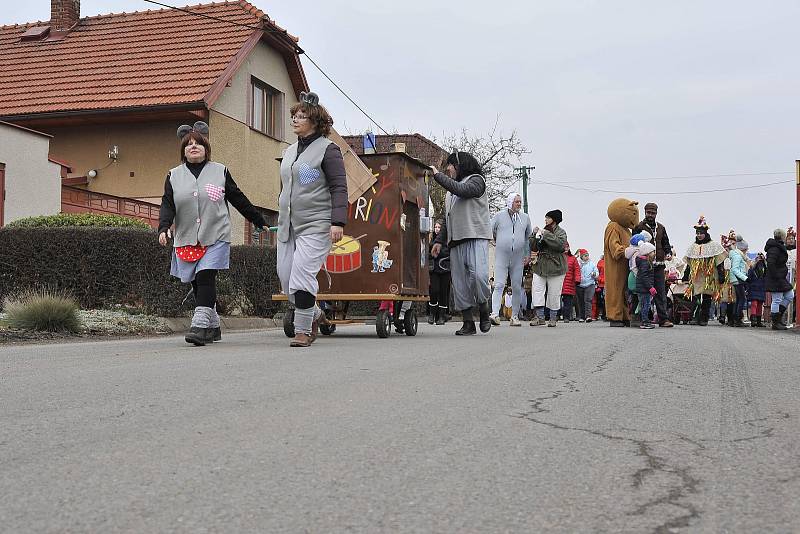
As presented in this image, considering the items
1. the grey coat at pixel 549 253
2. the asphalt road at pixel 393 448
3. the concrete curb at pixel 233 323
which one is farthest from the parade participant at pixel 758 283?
the asphalt road at pixel 393 448

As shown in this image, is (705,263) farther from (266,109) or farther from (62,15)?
(62,15)

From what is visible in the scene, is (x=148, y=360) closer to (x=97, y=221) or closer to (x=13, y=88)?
(x=97, y=221)

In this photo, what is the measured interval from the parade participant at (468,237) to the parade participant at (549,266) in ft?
17.9

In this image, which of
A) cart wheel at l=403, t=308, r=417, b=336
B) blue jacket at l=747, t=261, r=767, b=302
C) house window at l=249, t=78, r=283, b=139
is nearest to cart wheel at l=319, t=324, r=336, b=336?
cart wheel at l=403, t=308, r=417, b=336

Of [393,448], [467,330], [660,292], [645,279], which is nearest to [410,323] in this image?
[467,330]

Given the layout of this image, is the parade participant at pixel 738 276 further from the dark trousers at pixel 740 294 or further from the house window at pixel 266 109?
the house window at pixel 266 109

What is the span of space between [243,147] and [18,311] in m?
13.6

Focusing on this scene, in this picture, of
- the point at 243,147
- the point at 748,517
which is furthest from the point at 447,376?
the point at 243,147

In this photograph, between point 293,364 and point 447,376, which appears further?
point 293,364

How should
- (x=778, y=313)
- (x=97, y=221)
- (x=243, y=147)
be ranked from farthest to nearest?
(x=243, y=147), (x=778, y=313), (x=97, y=221)

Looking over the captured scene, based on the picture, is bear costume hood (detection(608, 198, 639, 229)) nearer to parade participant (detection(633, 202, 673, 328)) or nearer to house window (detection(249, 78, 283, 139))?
parade participant (detection(633, 202, 673, 328))

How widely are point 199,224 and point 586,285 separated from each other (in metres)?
18.4

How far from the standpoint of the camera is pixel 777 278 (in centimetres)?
1842

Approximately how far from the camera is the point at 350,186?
10453 mm
